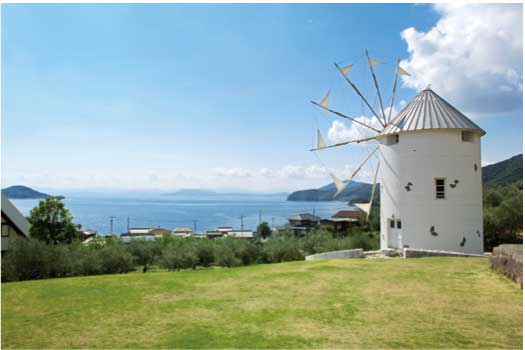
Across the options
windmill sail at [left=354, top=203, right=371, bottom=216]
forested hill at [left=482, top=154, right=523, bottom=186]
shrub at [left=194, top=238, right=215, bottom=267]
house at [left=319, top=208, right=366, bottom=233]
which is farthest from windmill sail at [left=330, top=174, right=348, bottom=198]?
forested hill at [left=482, top=154, right=523, bottom=186]

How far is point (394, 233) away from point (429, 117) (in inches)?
210

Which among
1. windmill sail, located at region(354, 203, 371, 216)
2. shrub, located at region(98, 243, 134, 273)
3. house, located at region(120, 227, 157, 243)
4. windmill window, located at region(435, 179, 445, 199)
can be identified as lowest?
→ house, located at region(120, 227, 157, 243)

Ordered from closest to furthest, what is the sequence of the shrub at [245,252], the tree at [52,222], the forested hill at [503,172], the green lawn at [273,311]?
1. the green lawn at [273,311]
2. the shrub at [245,252]
3. the tree at [52,222]
4. the forested hill at [503,172]

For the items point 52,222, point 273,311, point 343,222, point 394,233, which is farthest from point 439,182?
point 343,222

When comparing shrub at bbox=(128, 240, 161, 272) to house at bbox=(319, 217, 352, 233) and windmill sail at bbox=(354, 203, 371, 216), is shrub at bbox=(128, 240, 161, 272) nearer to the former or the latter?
windmill sail at bbox=(354, 203, 371, 216)

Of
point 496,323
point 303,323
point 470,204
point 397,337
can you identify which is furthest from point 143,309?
point 470,204

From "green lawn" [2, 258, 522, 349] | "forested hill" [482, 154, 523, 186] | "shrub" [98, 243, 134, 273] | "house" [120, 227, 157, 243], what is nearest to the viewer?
"green lawn" [2, 258, 522, 349]

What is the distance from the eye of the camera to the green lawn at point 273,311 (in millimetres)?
5551

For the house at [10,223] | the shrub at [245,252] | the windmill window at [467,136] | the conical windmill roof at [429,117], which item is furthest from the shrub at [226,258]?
the windmill window at [467,136]

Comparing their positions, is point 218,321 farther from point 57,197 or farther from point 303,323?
point 57,197

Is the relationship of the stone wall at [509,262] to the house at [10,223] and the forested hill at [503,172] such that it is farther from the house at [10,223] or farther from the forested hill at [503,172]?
the forested hill at [503,172]

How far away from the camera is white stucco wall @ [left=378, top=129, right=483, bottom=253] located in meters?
15.9

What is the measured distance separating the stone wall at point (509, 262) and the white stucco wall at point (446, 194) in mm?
4969

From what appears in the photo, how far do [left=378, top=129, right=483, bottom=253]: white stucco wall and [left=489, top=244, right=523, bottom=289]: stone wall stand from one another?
196 inches
